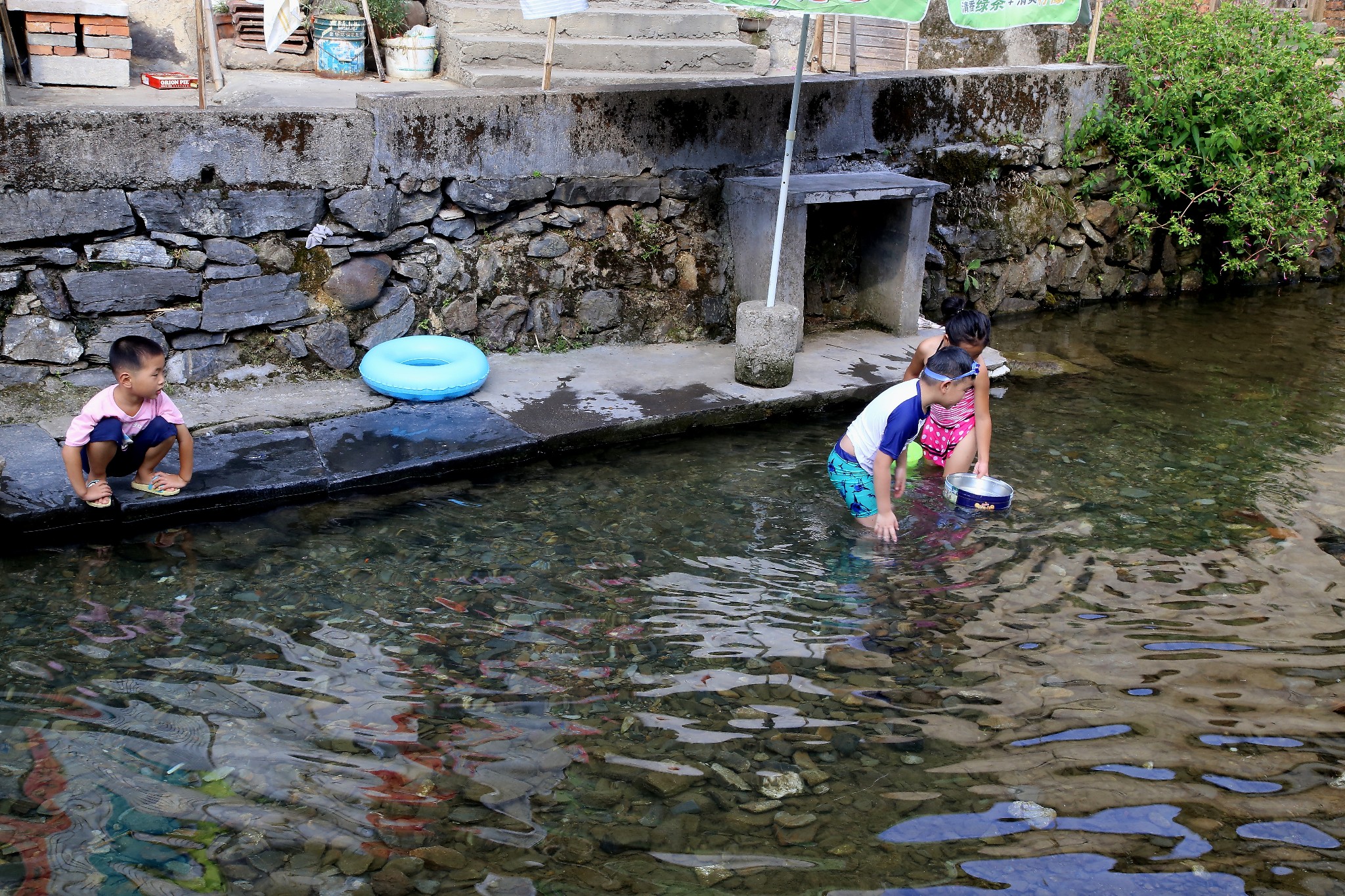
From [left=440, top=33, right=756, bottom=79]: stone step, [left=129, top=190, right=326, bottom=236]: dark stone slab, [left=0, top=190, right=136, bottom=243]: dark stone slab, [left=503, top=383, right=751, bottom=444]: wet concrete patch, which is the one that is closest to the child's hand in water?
[left=503, top=383, right=751, bottom=444]: wet concrete patch

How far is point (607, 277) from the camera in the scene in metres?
7.58

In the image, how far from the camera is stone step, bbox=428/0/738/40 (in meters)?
9.54

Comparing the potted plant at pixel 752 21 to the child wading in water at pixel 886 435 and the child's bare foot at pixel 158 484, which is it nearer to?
the child wading in water at pixel 886 435

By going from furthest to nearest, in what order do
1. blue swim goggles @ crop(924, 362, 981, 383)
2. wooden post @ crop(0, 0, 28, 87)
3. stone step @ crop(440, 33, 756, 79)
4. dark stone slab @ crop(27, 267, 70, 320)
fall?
1. stone step @ crop(440, 33, 756, 79)
2. wooden post @ crop(0, 0, 28, 87)
3. dark stone slab @ crop(27, 267, 70, 320)
4. blue swim goggles @ crop(924, 362, 981, 383)

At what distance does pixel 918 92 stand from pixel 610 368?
11.4 feet

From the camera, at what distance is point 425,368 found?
Answer: 6.60 metres

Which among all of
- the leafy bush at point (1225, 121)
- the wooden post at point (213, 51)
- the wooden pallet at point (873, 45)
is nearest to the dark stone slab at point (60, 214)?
the wooden post at point (213, 51)

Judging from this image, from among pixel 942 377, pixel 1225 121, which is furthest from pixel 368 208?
pixel 1225 121

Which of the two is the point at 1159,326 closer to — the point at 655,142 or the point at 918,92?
the point at 918,92

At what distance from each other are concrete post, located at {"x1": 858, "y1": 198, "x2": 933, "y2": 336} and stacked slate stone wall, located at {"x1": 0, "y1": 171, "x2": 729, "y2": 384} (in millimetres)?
1232

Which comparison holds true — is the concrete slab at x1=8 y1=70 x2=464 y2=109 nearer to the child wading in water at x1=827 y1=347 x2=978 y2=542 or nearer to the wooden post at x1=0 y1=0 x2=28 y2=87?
the wooden post at x1=0 y1=0 x2=28 y2=87

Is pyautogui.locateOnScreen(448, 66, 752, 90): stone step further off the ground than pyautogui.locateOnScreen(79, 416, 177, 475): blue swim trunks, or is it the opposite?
pyautogui.locateOnScreen(448, 66, 752, 90): stone step

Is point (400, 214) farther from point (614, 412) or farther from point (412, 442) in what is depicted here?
point (614, 412)

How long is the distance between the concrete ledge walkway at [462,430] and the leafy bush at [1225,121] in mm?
3196
